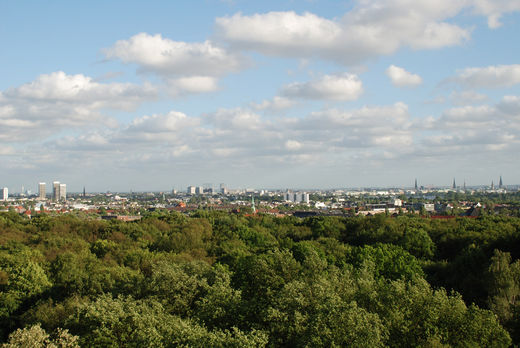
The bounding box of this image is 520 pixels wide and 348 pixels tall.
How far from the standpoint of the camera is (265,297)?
27.9 m

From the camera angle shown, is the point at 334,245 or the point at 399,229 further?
the point at 399,229

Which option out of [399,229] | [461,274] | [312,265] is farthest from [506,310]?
[399,229]

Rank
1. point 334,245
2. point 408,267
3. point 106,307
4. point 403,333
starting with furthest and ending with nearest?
1. point 334,245
2. point 408,267
3. point 106,307
4. point 403,333

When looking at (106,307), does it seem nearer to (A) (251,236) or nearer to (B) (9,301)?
(B) (9,301)

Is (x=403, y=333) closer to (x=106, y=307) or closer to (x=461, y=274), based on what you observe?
(x=106, y=307)

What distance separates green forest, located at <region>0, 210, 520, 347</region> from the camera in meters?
20.7

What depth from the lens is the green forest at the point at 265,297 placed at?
20.7 meters

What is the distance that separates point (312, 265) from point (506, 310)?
11.5m

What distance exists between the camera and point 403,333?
22.2 metres

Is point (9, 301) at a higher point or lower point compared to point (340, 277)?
lower

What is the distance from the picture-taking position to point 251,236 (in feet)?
226

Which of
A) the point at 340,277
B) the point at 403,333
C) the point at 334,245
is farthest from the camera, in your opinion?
the point at 334,245

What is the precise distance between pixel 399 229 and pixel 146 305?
46.7 metres

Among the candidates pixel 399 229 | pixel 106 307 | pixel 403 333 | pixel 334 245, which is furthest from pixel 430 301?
pixel 399 229
